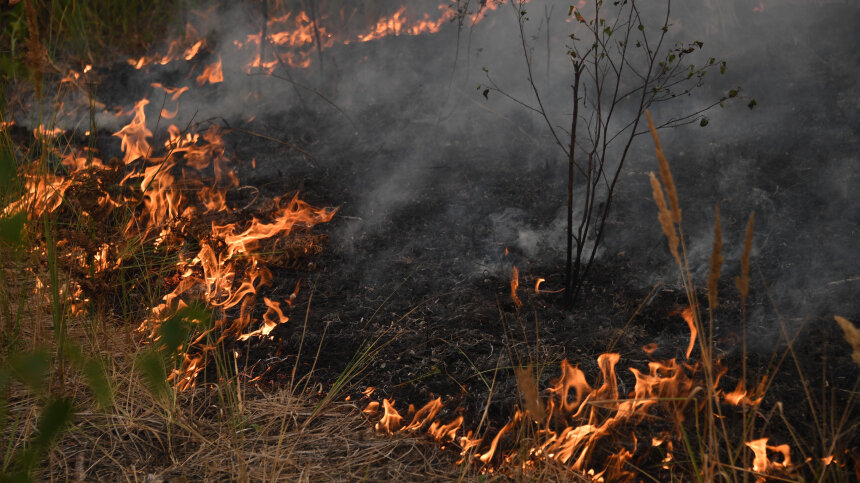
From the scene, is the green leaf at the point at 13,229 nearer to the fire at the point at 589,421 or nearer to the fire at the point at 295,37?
the fire at the point at 589,421

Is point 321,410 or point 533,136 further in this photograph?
point 533,136

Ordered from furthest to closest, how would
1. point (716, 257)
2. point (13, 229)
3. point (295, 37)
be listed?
point (295, 37)
point (716, 257)
point (13, 229)

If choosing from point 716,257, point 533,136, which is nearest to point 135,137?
point 533,136

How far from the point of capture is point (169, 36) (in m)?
5.38

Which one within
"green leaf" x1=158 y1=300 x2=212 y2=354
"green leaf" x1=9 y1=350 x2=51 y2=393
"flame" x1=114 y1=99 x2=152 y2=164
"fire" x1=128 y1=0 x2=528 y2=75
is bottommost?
"green leaf" x1=9 y1=350 x2=51 y2=393

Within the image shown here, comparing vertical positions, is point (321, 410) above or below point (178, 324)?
below

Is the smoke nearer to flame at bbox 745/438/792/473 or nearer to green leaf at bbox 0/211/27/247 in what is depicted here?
flame at bbox 745/438/792/473

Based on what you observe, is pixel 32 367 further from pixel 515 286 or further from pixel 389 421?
pixel 515 286

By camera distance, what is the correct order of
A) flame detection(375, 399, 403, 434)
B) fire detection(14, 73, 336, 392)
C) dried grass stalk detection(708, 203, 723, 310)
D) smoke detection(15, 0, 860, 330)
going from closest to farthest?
dried grass stalk detection(708, 203, 723, 310), flame detection(375, 399, 403, 434), fire detection(14, 73, 336, 392), smoke detection(15, 0, 860, 330)

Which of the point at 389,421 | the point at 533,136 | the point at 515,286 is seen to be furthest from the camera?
the point at 533,136

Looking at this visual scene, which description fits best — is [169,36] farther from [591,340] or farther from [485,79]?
[591,340]

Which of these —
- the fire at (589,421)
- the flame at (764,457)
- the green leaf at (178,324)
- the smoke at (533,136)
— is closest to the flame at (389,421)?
the fire at (589,421)

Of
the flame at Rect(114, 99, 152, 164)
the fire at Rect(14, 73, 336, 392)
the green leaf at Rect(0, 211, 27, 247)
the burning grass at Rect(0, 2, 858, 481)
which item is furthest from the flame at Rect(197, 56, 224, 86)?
the green leaf at Rect(0, 211, 27, 247)

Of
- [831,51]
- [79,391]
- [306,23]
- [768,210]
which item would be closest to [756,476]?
[768,210]
